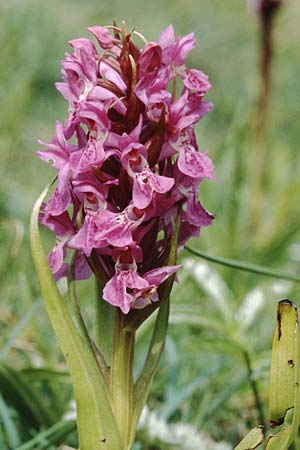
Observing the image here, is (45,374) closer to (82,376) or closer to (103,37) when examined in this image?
(82,376)

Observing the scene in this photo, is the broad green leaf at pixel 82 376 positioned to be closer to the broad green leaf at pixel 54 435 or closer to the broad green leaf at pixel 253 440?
the broad green leaf at pixel 253 440

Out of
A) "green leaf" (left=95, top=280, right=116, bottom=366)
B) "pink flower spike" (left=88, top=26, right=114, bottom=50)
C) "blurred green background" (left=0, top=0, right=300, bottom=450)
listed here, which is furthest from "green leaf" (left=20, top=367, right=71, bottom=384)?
"pink flower spike" (left=88, top=26, right=114, bottom=50)

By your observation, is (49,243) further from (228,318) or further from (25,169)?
(25,169)

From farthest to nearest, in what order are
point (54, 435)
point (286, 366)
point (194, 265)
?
point (194, 265) < point (54, 435) < point (286, 366)

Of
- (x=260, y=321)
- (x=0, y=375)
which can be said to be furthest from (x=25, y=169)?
(x=0, y=375)

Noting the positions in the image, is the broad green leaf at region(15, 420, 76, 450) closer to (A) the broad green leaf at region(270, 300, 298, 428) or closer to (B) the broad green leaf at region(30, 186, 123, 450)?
(B) the broad green leaf at region(30, 186, 123, 450)

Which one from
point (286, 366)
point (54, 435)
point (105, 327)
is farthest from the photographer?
point (54, 435)

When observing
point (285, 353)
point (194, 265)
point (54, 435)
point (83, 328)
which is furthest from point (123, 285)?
point (194, 265)
